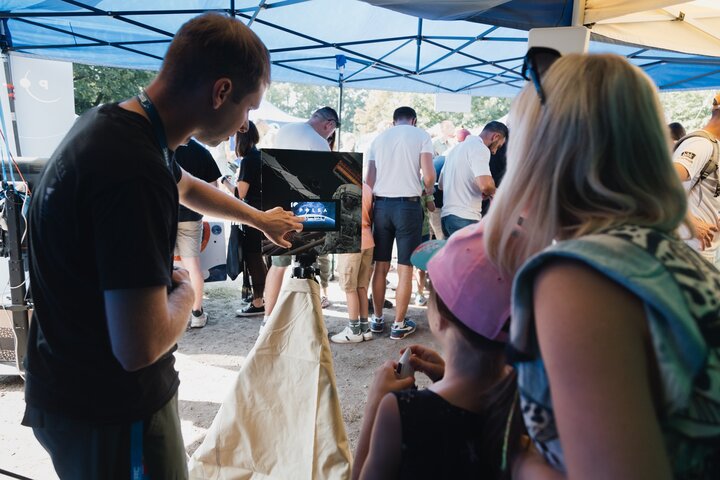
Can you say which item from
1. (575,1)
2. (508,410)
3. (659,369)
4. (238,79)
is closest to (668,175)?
(659,369)

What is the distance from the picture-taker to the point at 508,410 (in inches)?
35.9

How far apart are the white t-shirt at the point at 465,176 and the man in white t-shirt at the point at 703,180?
1623 millimetres

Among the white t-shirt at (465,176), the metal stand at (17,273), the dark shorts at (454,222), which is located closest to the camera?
the metal stand at (17,273)

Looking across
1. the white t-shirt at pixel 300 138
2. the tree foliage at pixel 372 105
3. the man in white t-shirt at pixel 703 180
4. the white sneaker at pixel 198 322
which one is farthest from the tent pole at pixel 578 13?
the tree foliage at pixel 372 105

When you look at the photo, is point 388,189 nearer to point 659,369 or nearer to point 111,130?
point 111,130

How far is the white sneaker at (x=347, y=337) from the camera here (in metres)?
4.07

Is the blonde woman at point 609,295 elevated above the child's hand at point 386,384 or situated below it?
above

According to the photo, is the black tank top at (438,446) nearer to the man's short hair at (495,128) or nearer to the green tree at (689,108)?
the man's short hair at (495,128)

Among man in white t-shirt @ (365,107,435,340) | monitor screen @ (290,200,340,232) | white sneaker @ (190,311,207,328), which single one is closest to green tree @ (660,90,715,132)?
man in white t-shirt @ (365,107,435,340)

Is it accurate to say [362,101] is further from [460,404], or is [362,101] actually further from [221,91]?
[460,404]

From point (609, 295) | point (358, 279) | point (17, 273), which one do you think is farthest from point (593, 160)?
point (358, 279)

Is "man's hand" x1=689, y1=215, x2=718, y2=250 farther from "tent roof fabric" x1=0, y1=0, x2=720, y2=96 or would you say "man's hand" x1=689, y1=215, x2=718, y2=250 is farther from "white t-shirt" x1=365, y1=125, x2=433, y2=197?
"white t-shirt" x1=365, y1=125, x2=433, y2=197

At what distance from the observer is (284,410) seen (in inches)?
64.9

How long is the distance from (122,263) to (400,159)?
332cm
